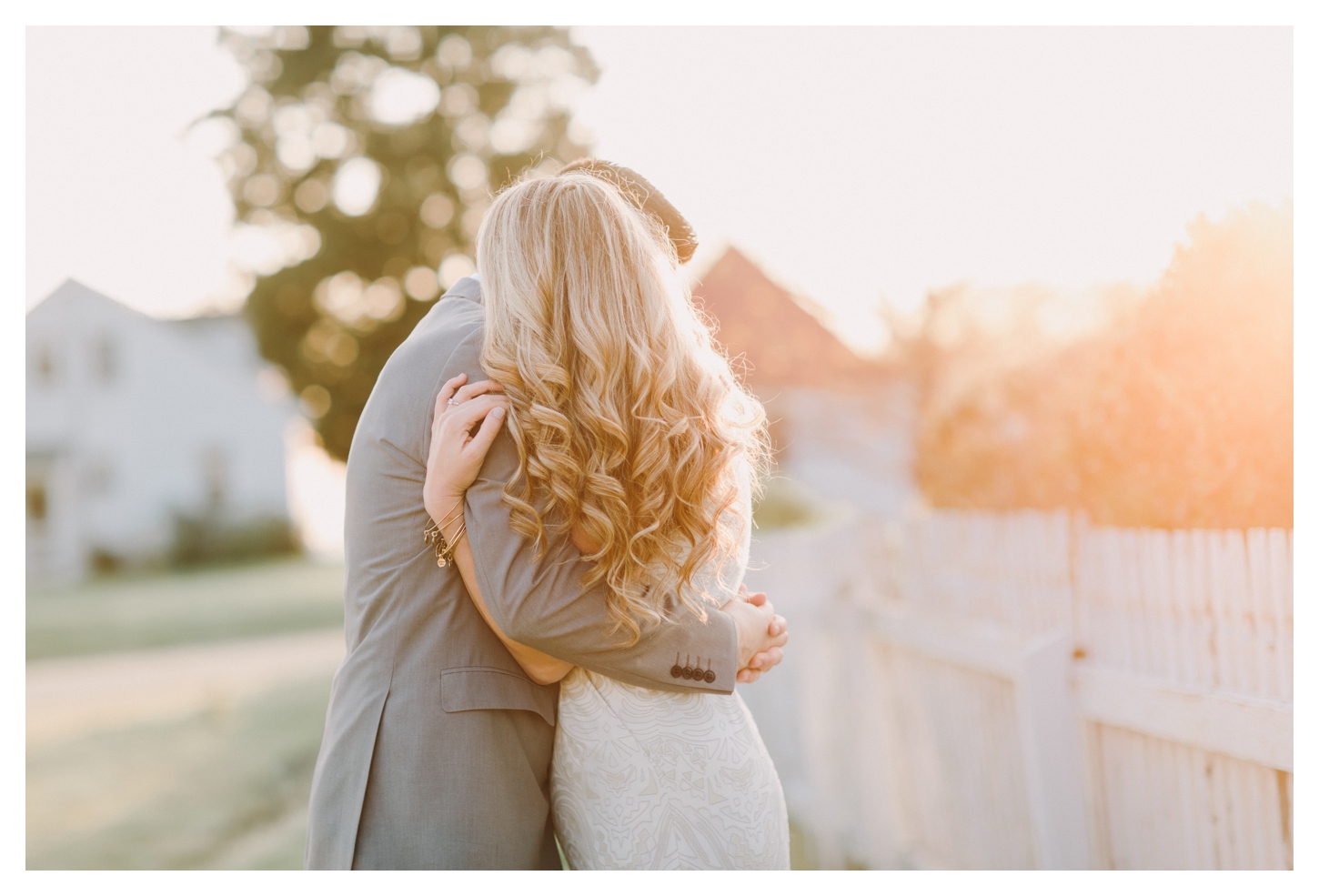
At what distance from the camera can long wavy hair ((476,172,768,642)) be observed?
5.84 feet

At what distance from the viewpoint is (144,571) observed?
20844mm

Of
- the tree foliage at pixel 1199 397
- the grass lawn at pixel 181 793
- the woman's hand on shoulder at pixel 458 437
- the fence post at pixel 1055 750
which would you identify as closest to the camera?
the woman's hand on shoulder at pixel 458 437

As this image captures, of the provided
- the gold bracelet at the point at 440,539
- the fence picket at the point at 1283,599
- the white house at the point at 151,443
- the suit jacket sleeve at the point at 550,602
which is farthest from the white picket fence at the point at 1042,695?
the white house at the point at 151,443

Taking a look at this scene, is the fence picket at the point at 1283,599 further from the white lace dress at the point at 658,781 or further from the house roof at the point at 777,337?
the house roof at the point at 777,337

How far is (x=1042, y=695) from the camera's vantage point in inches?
118

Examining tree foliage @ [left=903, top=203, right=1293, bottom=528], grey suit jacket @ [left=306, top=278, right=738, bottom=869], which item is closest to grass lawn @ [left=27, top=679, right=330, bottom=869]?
grey suit jacket @ [left=306, top=278, right=738, bottom=869]

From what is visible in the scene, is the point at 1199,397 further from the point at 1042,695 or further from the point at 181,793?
the point at 181,793

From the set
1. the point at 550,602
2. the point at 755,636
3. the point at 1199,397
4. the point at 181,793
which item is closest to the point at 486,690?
the point at 550,602

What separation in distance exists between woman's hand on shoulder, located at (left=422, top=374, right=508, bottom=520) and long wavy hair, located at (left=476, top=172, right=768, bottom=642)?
0.13ft

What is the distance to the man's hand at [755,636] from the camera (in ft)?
6.72

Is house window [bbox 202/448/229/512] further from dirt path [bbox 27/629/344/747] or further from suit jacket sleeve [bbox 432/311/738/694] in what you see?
suit jacket sleeve [bbox 432/311/738/694]

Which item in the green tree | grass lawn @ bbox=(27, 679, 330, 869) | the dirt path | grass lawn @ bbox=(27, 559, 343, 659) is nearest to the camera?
grass lawn @ bbox=(27, 679, 330, 869)

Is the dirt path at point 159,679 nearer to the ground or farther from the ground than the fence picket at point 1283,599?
nearer to the ground
